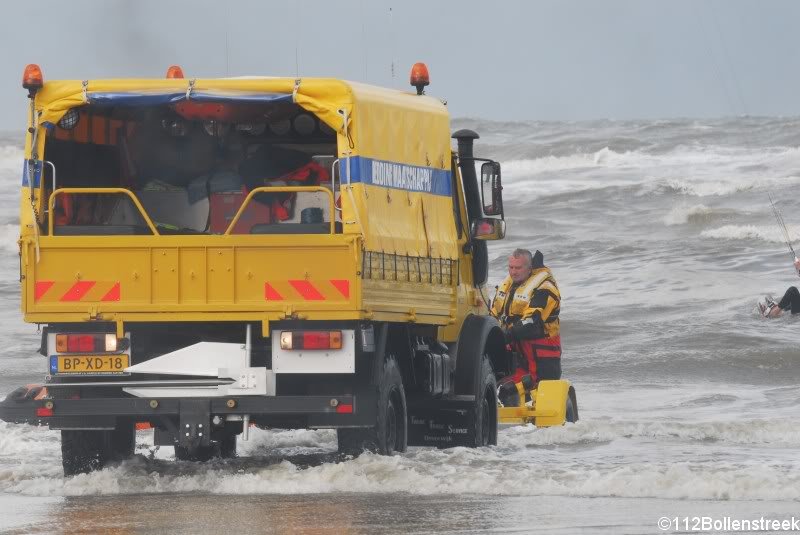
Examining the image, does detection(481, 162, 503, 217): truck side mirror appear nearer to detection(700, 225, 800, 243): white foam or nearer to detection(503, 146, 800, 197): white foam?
detection(700, 225, 800, 243): white foam

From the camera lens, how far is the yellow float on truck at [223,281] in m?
9.68

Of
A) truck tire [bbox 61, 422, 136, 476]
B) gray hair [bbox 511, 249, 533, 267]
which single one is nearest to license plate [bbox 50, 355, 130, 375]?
truck tire [bbox 61, 422, 136, 476]

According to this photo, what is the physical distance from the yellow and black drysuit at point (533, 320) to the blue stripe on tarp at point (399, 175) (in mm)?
1858

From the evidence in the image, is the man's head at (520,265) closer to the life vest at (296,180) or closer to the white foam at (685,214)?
the life vest at (296,180)

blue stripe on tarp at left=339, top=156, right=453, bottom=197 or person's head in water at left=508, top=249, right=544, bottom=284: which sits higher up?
blue stripe on tarp at left=339, top=156, right=453, bottom=197

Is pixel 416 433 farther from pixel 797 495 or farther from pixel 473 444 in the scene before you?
pixel 797 495

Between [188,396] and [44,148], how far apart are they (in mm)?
1626

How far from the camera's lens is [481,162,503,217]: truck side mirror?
38.8 ft

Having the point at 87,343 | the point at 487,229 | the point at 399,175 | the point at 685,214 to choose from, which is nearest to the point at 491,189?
the point at 487,229

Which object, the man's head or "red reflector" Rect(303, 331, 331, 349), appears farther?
the man's head

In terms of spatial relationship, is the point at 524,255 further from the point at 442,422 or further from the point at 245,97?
the point at 245,97

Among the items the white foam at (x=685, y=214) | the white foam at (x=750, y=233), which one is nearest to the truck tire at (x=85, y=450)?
the white foam at (x=750, y=233)

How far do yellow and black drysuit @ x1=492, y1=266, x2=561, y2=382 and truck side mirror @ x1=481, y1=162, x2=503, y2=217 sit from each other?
57.8 inches

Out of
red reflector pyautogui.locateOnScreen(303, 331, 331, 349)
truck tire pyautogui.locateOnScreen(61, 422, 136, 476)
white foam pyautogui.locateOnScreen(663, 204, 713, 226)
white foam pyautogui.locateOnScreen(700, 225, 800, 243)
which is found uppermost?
white foam pyautogui.locateOnScreen(663, 204, 713, 226)
